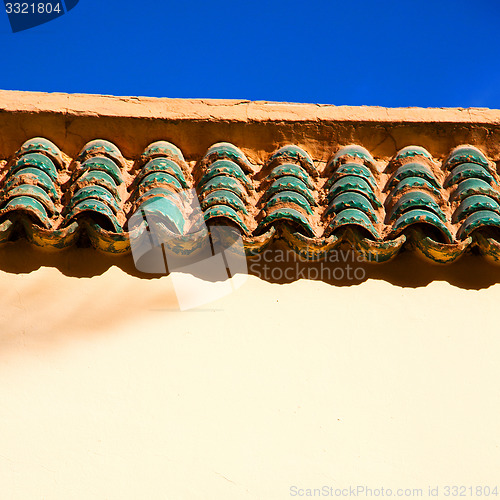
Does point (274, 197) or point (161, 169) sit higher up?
point (161, 169)

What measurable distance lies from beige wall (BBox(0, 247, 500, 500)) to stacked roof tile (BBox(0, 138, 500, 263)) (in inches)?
6.9

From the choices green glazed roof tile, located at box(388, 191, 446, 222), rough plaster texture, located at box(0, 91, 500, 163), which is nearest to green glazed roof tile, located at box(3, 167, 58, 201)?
rough plaster texture, located at box(0, 91, 500, 163)

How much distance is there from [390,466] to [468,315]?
2.66 feet

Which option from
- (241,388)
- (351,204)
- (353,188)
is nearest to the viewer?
(241,388)

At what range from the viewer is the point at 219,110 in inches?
154

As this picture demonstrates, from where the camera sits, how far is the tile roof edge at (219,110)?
384 centimetres

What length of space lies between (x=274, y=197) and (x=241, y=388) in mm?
970

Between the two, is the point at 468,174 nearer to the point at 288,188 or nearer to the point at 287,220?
the point at 288,188

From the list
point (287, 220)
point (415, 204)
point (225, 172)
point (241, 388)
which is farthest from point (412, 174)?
point (241, 388)

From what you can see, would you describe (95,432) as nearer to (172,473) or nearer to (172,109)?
(172,473)

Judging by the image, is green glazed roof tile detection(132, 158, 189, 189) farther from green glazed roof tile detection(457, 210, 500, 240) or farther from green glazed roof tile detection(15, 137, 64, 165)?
green glazed roof tile detection(457, 210, 500, 240)

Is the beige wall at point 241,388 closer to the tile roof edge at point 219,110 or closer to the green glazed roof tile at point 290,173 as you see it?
the green glazed roof tile at point 290,173

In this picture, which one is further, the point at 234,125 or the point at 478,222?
the point at 234,125

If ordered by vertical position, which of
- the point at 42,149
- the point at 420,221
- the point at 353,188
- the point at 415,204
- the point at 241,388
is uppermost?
the point at 42,149
